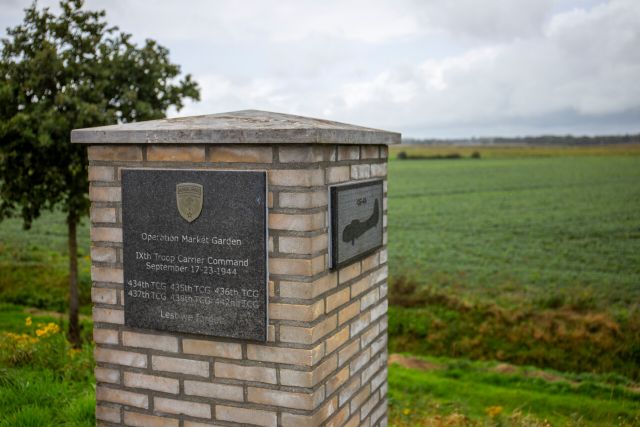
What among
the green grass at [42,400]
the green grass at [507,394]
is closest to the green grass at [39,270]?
the green grass at [42,400]

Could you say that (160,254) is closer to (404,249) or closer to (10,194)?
(10,194)

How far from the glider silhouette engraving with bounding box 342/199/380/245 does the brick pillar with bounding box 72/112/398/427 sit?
0.64ft

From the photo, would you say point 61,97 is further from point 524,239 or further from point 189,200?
point 524,239

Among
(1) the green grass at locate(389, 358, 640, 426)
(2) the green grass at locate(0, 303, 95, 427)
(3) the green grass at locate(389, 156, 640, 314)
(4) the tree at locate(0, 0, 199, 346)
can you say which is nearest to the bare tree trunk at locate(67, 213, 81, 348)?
(4) the tree at locate(0, 0, 199, 346)

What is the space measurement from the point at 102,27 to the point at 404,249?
12854 millimetres

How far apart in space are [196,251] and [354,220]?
0.95 metres

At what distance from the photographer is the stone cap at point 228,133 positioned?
3049mm

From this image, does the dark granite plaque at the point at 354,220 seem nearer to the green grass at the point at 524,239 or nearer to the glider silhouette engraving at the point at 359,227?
the glider silhouette engraving at the point at 359,227

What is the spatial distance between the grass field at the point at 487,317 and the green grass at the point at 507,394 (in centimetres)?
2

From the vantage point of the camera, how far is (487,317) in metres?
12.4

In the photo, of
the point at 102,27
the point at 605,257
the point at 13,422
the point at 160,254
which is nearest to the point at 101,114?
the point at 102,27

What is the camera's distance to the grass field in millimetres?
6523

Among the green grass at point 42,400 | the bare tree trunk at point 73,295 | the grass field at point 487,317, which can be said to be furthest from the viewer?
the bare tree trunk at point 73,295

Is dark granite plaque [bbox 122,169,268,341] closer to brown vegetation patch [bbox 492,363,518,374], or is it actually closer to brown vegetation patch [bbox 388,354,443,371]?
brown vegetation patch [bbox 388,354,443,371]
